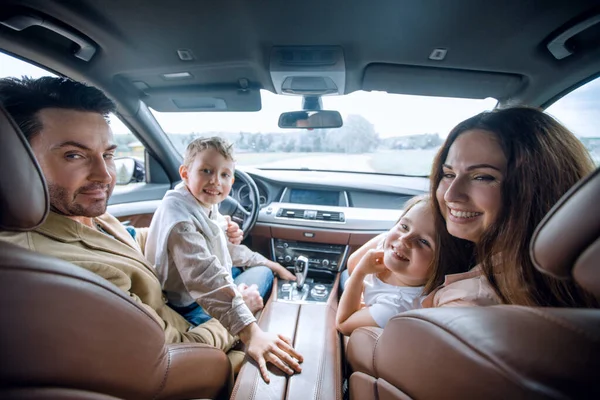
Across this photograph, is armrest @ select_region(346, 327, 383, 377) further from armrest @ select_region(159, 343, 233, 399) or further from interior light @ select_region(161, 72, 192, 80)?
interior light @ select_region(161, 72, 192, 80)

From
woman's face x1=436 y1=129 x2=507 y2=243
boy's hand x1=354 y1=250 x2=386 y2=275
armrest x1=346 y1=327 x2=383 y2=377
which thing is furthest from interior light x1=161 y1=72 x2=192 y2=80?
armrest x1=346 y1=327 x2=383 y2=377

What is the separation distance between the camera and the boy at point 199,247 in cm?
146

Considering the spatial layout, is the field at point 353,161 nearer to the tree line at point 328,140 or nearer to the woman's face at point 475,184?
the tree line at point 328,140

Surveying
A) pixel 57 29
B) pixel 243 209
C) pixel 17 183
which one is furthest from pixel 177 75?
pixel 17 183

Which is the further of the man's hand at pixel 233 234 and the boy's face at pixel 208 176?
the man's hand at pixel 233 234

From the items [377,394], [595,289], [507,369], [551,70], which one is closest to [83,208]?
[377,394]

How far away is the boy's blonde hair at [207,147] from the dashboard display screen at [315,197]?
1541 mm

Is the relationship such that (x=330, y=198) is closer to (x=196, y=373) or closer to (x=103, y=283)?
(x=196, y=373)

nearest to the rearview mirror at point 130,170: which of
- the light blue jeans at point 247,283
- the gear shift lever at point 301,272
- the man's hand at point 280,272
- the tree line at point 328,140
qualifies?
the tree line at point 328,140

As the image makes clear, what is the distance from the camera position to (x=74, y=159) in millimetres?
1183

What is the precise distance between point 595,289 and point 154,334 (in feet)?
3.42

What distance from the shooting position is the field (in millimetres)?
3363

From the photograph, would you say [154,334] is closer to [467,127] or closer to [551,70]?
[467,127]

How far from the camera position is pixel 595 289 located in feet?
1.67
